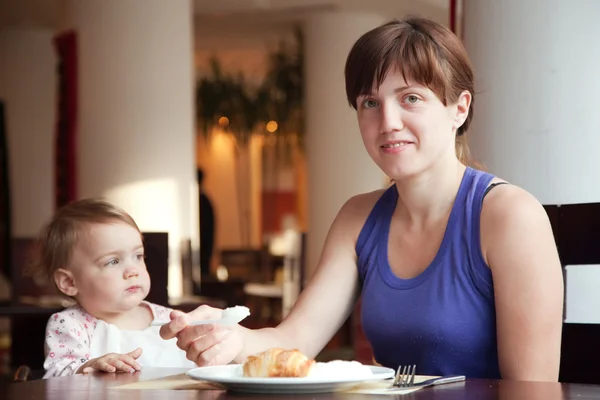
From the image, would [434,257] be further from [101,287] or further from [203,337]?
[101,287]

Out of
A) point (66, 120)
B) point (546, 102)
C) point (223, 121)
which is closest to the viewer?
point (546, 102)

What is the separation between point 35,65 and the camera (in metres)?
10.4

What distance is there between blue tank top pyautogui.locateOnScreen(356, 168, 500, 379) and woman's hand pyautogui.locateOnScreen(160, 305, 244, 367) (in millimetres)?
329

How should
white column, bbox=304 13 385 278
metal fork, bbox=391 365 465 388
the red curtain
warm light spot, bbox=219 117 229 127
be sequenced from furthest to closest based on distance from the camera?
warm light spot, bbox=219 117 229 127 → white column, bbox=304 13 385 278 → the red curtain → metal fork, bbox=391 365 465 388

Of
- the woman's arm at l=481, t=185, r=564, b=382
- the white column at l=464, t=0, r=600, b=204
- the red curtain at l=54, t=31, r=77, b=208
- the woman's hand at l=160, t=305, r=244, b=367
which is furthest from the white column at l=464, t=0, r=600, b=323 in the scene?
the red curtain at l=54, t=31, r=77, b=208

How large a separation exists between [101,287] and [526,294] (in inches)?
39.6

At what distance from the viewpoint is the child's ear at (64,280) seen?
230 cm

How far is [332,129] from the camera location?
9398 millimetres

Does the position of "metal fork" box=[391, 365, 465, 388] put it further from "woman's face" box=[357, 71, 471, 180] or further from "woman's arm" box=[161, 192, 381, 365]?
"woman's face" box=[357, 71, 471, 180]

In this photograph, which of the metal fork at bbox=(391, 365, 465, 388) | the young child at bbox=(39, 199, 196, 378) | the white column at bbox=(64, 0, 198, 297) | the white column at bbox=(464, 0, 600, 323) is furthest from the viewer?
the white column at bbox=(64, 0, 198, 297)

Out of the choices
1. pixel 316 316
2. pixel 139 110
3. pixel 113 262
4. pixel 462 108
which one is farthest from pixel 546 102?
pixel 139 110

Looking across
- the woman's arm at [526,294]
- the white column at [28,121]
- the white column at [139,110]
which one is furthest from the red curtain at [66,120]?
the woman's arm at [526,294]

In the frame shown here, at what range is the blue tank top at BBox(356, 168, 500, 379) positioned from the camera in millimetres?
1788

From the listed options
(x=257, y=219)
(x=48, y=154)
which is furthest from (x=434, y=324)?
(x=257, y=219)
